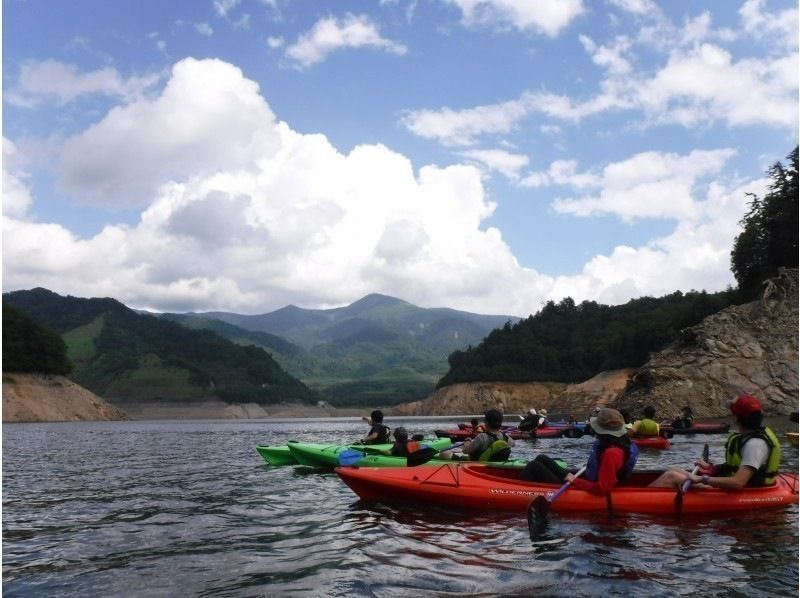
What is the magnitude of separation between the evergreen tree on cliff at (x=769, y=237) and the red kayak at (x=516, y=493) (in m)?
58.3

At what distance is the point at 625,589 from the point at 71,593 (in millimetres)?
7250

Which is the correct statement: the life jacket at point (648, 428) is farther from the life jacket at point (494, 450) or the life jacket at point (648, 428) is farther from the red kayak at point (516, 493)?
the red kayak at point (516, 493)

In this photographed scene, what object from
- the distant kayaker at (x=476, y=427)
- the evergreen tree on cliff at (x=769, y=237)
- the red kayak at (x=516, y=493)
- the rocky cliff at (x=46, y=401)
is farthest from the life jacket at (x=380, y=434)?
the rocky cliff at (x=46, y=401)

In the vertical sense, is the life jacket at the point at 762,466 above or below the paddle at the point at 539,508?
above

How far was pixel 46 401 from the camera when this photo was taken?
10531cm

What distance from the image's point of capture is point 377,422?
22594mm

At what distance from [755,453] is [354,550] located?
7.40m

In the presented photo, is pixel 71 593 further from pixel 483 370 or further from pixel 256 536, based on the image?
pixel 483 370

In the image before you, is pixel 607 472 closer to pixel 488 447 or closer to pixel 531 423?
pixel 488 447

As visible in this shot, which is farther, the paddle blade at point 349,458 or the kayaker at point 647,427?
the kayaker at point 647,427

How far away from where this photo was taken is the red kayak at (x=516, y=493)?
1241 centimetres

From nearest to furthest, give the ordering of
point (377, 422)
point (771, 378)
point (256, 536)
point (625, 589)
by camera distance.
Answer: point (625, 589) → point (256, 536) → point (377, 422) → point (771, 378)

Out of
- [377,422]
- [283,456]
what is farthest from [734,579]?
[283,456]

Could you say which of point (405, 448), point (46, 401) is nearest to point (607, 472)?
point (405, 448)
